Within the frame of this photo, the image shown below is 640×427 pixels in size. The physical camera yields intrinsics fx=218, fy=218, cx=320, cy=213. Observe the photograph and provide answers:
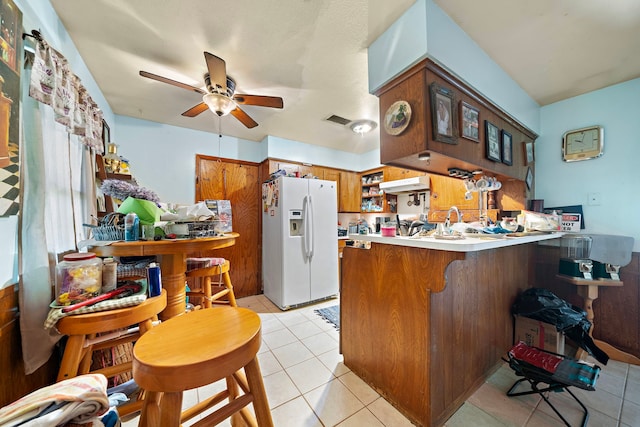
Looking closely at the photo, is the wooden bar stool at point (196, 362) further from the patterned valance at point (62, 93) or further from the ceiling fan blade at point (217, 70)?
the ceiling fan blade at point (217, 70)

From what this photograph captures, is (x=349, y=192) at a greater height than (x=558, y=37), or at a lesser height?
lesser

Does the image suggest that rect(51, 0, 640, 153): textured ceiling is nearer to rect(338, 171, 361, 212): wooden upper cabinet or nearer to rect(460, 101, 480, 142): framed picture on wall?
rect(460, 101, 480, 142): framed picture on wall

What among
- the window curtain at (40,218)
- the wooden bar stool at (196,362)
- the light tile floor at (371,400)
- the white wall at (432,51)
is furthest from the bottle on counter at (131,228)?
the white wall at (432,51)

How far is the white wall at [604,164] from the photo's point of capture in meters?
1.93

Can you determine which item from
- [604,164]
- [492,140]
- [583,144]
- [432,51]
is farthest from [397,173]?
[432,51]

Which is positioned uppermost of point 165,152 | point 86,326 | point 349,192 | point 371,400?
point 165,152

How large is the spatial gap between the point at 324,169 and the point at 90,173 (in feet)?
9.71

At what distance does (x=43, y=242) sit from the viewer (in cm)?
103

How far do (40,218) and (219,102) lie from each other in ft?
4.67

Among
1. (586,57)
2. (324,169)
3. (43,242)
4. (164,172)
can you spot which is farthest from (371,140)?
(43,242)

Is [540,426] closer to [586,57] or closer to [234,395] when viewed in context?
[234,395]

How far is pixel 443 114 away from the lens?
4.79ft

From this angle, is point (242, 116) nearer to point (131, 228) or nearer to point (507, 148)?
point (131, 228)

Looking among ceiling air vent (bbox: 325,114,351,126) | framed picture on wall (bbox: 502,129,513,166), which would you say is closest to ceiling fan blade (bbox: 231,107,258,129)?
ceiling air vent (bbox: 325,114,351,126)
